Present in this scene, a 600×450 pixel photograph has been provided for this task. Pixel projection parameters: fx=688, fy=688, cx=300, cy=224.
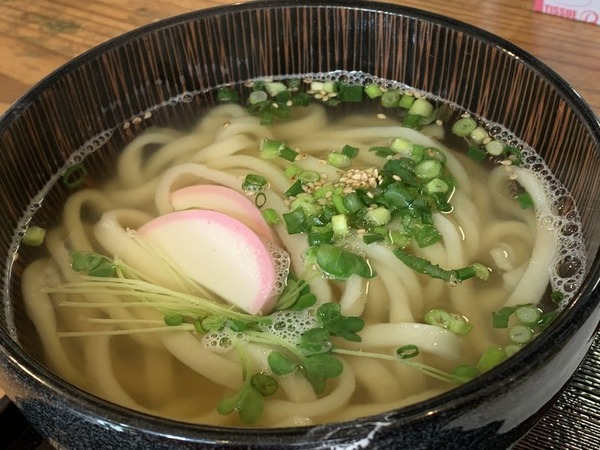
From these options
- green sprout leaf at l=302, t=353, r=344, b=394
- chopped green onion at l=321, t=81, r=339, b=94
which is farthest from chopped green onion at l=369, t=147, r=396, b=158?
green sprout leaf at l=302, t=353, r=344, b=394

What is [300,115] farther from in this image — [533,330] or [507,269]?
[533,330]

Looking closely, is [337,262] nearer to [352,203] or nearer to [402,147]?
[352,203]

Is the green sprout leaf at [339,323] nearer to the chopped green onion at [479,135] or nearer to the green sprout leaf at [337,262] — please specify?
the green sprout leaf at [337,262]

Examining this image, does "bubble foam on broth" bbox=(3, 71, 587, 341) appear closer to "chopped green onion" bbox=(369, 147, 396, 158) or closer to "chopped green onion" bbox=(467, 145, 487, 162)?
"chopped green onion" bbox=(467, 145, 487, 162)

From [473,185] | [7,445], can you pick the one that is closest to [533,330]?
[473,185]

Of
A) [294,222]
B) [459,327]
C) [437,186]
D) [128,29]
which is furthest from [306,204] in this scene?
[128,29]

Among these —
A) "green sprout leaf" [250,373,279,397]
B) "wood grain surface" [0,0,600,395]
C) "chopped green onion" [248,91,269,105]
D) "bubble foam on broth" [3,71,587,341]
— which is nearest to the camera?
"green sprout leaf" [250,373,279,397]

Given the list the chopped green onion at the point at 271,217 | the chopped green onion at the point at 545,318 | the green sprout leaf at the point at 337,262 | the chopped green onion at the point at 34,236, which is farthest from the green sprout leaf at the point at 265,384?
the chopped green onion at the point at 34,236
